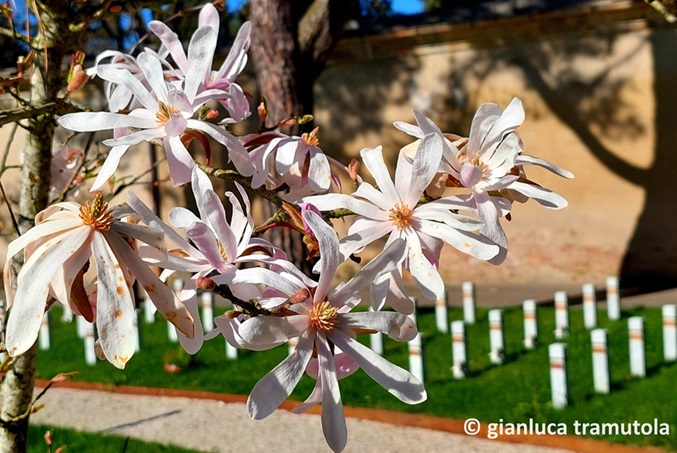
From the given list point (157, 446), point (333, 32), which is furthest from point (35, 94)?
point (333, 32)

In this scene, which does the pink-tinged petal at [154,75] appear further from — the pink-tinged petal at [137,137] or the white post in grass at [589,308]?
the white post in grass at [589,308]

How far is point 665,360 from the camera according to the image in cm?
507

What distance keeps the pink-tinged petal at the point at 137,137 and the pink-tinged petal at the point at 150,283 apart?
167mm

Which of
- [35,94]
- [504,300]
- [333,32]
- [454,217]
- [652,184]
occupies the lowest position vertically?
[504,300]

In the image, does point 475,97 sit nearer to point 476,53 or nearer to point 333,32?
point 476,53

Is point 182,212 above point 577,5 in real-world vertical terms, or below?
below

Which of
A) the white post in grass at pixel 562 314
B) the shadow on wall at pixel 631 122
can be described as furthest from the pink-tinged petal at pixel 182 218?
the shadow on wall at pixel 631 122

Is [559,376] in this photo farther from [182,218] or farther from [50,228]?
[50,228]

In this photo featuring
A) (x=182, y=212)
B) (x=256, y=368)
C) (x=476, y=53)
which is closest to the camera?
(x=182, y=212)

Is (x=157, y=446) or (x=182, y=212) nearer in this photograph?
(x=182, y=212)

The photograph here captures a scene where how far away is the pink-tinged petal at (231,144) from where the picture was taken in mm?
874

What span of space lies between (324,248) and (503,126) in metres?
0.31

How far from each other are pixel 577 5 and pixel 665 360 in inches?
194

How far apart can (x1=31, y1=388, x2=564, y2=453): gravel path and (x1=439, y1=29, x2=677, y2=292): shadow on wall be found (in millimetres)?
5381
